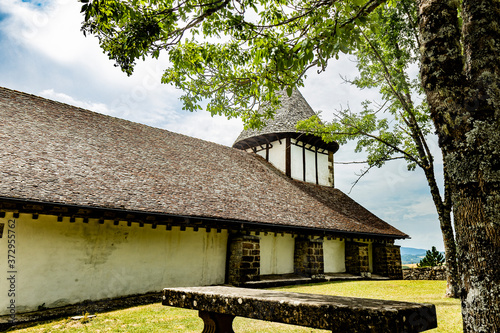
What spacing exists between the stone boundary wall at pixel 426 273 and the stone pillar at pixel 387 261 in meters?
1.66

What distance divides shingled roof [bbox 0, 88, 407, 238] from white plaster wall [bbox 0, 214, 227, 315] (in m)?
0.86

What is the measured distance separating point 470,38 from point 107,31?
4.47 m

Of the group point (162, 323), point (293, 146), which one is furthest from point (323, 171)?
point (162, 323)

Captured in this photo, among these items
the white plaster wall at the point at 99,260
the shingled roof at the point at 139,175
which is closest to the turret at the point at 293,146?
the shingled roof at the point at 139,175

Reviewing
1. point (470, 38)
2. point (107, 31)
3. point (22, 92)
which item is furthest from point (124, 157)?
point (470, 38)

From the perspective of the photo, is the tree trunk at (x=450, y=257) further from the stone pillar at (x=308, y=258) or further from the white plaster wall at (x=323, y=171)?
the white plaster wall at (x=323, y=171)

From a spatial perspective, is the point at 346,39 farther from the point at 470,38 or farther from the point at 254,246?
the point at 254,246

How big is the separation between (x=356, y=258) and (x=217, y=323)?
1149 centimetres

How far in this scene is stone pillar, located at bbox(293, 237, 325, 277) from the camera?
460 inches

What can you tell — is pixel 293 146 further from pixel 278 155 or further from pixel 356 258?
pixel 356 258

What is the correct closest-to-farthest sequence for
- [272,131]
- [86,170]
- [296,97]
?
[86,170] → [272,131] → [296,97]

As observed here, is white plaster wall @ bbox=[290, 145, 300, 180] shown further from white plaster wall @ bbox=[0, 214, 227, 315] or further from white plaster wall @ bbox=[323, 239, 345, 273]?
white plaster wall @ bbox=[0, 214, 227, 315]

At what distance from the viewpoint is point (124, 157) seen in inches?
398

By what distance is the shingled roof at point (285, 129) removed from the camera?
1650 centimetres
